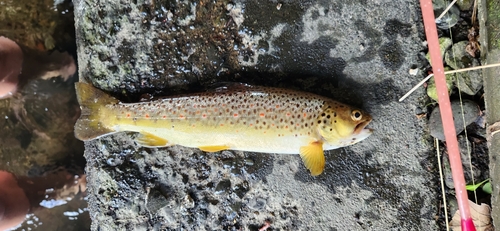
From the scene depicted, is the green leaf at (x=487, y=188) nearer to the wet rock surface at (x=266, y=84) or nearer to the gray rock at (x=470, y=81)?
the wet rock surface at (x=266, y=84)

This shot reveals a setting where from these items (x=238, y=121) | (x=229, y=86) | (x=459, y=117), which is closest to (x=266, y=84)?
(x=229, y=86)

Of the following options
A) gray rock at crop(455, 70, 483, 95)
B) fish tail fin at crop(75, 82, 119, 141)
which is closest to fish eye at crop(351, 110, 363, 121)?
gray rock at crop(455, 70, 483, 95)

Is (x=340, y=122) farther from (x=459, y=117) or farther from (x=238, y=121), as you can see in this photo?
(x=459, y=117)

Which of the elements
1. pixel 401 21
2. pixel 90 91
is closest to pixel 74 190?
pixel 90 91

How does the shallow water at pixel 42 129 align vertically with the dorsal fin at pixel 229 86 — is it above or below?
below

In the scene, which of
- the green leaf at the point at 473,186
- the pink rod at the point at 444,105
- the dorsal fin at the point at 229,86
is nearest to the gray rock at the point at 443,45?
the pink rod at the point at 444,105

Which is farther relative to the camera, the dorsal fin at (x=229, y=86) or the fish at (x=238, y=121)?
the dorsal fin at (x=229, y=86)

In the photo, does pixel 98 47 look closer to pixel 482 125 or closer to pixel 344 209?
pixel 344 209
